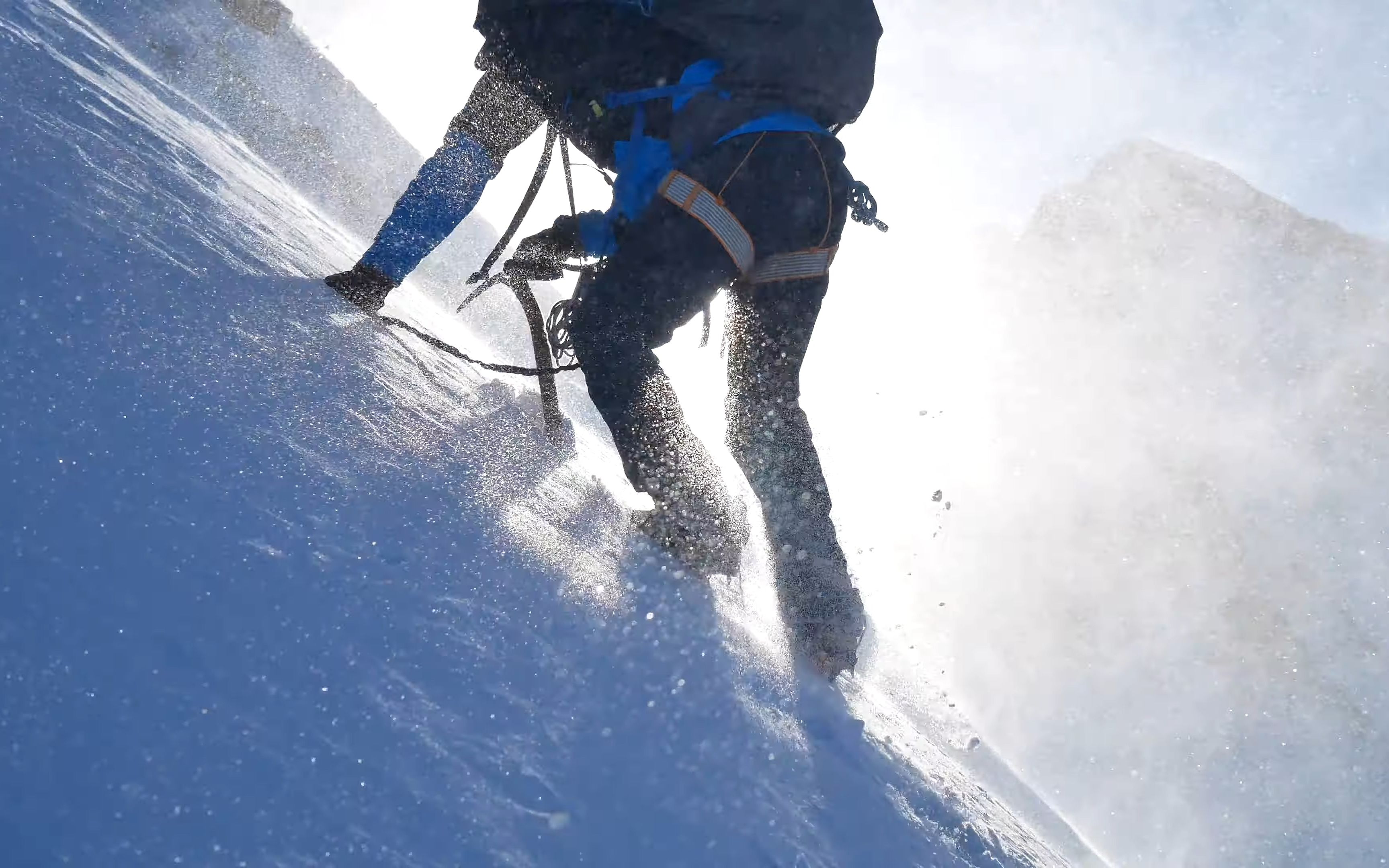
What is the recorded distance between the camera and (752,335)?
220 cm

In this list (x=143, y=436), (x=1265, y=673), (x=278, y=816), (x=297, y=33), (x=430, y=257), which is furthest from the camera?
(x=1265, y=673)

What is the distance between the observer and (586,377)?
1.99m

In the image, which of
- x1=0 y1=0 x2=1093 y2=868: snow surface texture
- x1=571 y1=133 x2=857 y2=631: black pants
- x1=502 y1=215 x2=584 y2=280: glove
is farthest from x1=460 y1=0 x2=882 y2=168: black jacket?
A: x1=0 y1=0 x2=1093 y2=868: snow surface texture

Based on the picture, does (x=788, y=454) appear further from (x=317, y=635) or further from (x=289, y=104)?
(x=289, y=104)

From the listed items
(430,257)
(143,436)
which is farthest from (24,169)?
(430,257)

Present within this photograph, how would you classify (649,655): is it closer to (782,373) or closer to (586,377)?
(586,377)

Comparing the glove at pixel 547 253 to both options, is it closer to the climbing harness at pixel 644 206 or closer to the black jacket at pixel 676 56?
the climbing harness at pixel 644 206

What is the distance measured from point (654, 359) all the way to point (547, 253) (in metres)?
0.62

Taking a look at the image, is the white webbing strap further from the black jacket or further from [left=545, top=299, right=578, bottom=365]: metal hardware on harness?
[left=545, top=299, right=578, bottom=365]: metal hardware on harness

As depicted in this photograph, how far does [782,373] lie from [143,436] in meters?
1.50

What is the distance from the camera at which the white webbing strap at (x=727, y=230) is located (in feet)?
6.43

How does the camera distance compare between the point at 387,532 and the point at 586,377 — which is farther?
the point at 586,377

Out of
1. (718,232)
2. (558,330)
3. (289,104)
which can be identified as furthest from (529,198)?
(289,104)

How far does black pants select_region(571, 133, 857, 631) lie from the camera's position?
196 cm
